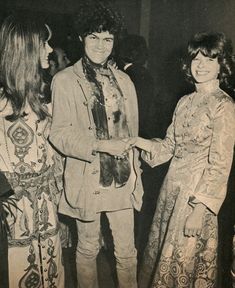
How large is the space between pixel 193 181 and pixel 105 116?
1.12ft

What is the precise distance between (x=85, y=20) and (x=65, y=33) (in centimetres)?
14

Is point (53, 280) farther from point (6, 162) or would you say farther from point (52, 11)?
point (52, 11)

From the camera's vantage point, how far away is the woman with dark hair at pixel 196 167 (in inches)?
44.7

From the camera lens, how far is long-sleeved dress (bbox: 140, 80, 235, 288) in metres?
1.13

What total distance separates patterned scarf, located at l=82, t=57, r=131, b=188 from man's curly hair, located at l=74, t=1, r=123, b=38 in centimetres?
9

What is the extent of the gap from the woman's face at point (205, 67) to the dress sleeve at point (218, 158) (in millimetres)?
95

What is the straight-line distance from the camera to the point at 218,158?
3.69 ft

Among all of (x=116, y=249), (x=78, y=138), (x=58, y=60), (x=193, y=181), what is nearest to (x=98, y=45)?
(x=58, y=60)

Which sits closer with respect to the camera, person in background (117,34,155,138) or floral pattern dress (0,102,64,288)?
floral pattern dress (0,102,64,288)

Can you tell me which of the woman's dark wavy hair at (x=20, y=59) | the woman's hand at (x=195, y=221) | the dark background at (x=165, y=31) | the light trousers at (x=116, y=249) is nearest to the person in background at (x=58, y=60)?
the dark background at (x=165, y=31)

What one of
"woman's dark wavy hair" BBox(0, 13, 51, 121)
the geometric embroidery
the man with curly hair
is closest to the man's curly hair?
the man with curly hair

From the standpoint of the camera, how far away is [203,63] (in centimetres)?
115

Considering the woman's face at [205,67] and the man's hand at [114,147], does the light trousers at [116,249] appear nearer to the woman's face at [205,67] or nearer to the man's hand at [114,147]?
the man's hand at [114,147]

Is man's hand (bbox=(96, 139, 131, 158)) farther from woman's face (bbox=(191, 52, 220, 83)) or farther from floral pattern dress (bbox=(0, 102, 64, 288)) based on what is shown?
woman's face (bbox=(191, 52, 220, 83))
